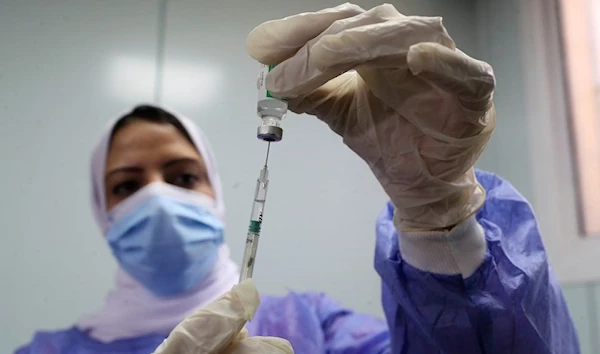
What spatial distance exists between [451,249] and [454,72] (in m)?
0.26

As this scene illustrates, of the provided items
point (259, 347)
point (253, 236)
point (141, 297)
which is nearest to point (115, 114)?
point (141, 297)

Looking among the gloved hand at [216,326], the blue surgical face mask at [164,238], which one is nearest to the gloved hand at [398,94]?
the gloved hand at [216,326]

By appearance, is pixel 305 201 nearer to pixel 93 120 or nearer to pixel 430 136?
pixel 93 120

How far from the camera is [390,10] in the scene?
1.95 feet

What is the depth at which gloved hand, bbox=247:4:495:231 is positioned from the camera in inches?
21.8

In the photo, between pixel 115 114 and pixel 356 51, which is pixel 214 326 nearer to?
pixel 356 51

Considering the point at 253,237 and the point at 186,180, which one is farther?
the point at 186,180

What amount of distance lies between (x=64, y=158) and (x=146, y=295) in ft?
1.25

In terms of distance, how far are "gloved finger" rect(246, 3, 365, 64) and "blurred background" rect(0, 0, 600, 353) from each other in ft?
2.17

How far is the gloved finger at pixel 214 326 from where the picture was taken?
0.55m

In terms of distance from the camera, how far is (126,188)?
45.4 inches

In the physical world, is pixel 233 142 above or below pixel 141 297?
above

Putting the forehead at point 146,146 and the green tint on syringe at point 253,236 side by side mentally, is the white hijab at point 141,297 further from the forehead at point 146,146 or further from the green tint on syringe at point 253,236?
the green tint on syringe at point 253,236

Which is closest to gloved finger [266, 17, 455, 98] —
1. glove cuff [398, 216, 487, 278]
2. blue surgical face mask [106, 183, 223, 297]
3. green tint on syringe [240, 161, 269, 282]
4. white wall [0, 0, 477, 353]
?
green tint on syringe [240, 161, 269, 282]
